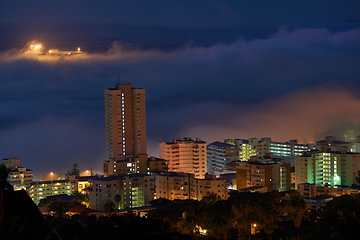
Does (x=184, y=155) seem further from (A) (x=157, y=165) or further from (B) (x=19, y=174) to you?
(B) (x=19, y=174)

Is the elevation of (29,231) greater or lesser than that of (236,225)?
greater

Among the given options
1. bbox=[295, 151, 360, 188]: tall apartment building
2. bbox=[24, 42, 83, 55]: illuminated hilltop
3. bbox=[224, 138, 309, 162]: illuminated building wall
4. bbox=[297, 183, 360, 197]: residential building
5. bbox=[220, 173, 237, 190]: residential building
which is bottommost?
bbox=[297, 183, 360, 197]: residential building

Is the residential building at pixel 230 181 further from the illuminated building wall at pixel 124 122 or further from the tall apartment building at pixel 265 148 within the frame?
the tall apartment building at pixel 265 148

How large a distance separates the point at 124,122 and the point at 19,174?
2.89 metres

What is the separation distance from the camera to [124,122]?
50.0 feet

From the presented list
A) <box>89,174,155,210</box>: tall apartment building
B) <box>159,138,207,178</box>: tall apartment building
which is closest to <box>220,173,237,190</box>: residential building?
<box>159,138,207,178</box>: tall apartment building

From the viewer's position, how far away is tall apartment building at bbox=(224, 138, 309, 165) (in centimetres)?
1933

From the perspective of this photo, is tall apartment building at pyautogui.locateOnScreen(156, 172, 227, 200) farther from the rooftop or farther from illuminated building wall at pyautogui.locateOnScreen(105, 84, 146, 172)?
the rooftop

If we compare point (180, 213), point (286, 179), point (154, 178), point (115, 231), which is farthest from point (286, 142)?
point (115, 231)

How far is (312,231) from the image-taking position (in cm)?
797

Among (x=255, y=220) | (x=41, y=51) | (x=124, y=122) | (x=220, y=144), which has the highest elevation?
(x=41, y=51)

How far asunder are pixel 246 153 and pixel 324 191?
6203 millimetres

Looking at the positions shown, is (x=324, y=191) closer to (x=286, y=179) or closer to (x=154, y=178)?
(x=286, y=179)

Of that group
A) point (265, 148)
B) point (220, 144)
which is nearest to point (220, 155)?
point (220, 144)
